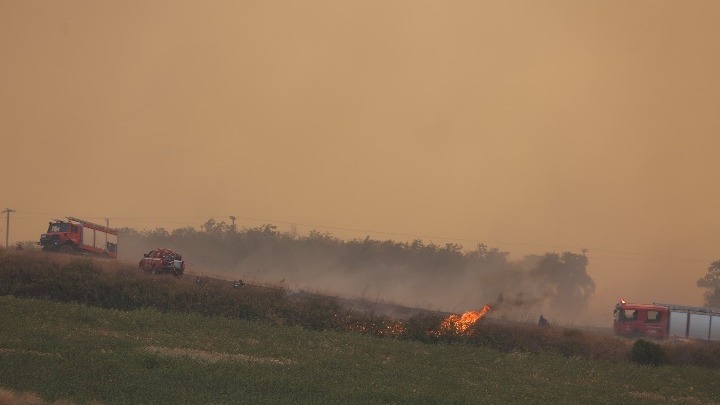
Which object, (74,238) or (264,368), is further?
(74,238)

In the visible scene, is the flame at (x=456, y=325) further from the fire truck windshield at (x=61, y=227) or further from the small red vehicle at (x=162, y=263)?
the fire truck windshield at (x=61, y=227)

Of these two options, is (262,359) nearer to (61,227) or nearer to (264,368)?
(264,368)

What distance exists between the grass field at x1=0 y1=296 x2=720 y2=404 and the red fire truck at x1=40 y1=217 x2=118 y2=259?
114 feet

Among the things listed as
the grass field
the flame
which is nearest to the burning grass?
the flame

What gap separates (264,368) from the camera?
3569cm

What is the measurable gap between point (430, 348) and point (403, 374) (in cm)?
1236

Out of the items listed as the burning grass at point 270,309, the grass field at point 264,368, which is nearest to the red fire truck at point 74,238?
the burning grass at point 270,309

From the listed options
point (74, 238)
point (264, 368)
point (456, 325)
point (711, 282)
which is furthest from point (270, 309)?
point (711, 282)

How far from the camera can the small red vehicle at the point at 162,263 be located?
228 ft

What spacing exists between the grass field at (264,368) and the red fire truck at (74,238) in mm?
34701

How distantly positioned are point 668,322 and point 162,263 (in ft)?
141

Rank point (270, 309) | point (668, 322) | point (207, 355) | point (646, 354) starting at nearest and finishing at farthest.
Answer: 1. point (207, 355)
2. point (646, 354)
3. point (270, 309)
4. point (668, 322)

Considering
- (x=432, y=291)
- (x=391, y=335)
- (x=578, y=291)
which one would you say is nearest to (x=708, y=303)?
(x=578, y=291)

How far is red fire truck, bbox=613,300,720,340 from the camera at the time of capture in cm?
7788
